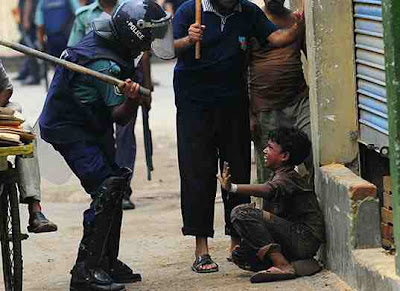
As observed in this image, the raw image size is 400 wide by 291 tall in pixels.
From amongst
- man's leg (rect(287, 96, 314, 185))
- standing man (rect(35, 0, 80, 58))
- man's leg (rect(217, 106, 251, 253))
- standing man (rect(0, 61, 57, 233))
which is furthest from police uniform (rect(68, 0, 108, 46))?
standing man (rect(35, 0, 80, 58))

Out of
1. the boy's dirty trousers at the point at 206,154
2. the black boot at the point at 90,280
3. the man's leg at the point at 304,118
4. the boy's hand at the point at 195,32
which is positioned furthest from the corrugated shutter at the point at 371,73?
the black boot at the point at 90,280

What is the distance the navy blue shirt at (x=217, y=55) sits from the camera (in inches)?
326

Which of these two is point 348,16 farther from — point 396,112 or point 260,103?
point 396,112

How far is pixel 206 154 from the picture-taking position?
8438 millimetres

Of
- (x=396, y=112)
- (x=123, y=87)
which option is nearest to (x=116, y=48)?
(x=123, y=87)

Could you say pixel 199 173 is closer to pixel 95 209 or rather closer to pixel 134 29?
pixel 95 209

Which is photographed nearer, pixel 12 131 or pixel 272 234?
pixel 12 131

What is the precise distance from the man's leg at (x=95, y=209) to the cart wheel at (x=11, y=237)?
1.34 ft

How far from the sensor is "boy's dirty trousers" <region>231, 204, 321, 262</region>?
25.7ft

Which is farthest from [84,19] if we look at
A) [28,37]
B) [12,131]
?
[28,37]

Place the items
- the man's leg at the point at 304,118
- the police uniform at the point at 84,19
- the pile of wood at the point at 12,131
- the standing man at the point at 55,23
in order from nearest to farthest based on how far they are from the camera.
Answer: the pile of wood at the point at 12,131 < the man's leg at the point at 304,118 < the police uniform at the point at 84,19 < the standing man at the point at 55,23

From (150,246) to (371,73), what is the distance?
2612mm

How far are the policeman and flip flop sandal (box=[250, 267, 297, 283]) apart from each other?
0.84m

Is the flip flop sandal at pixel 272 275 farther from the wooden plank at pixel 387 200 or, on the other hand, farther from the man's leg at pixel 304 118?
the man's leg at pixel 304 118
